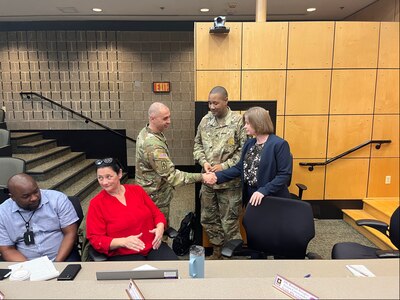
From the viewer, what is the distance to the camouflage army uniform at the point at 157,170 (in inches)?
88.0

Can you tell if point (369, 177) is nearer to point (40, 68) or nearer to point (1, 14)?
point (40, 68)

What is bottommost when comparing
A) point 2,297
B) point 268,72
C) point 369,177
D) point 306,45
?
point 369,177

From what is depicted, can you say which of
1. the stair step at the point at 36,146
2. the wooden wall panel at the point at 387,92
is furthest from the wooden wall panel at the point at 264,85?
the stair step at the point at 36,146

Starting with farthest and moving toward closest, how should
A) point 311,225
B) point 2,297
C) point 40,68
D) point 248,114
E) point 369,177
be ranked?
1. point 40,68
2. point 369,177
3. point 248,114
4. point 311,225
5. point 2,297

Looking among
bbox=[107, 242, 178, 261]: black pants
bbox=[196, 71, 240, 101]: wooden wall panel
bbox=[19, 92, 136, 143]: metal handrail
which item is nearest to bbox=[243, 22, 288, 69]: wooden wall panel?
bbox=[196, 71, 240, 101]: wooden wall panel

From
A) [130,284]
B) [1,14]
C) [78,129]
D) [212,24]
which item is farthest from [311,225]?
[1,14]

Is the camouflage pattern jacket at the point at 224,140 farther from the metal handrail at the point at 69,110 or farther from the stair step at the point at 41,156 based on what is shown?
the metal handrail at the point at 69,110

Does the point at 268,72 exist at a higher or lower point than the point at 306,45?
lower

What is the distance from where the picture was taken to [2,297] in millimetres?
897

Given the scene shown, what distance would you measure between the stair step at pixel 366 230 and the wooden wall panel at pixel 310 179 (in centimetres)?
41

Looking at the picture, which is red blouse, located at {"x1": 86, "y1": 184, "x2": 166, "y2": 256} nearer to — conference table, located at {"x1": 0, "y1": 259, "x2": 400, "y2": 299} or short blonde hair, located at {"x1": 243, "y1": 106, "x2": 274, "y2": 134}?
conference table, located at {"x1": 0, "y1": 259, "x2": 400, "y2": 299}

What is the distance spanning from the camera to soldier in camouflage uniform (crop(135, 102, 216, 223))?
7.31ft

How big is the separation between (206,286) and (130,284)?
0.25 meters

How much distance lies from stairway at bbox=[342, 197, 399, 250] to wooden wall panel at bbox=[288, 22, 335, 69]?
1753mm
